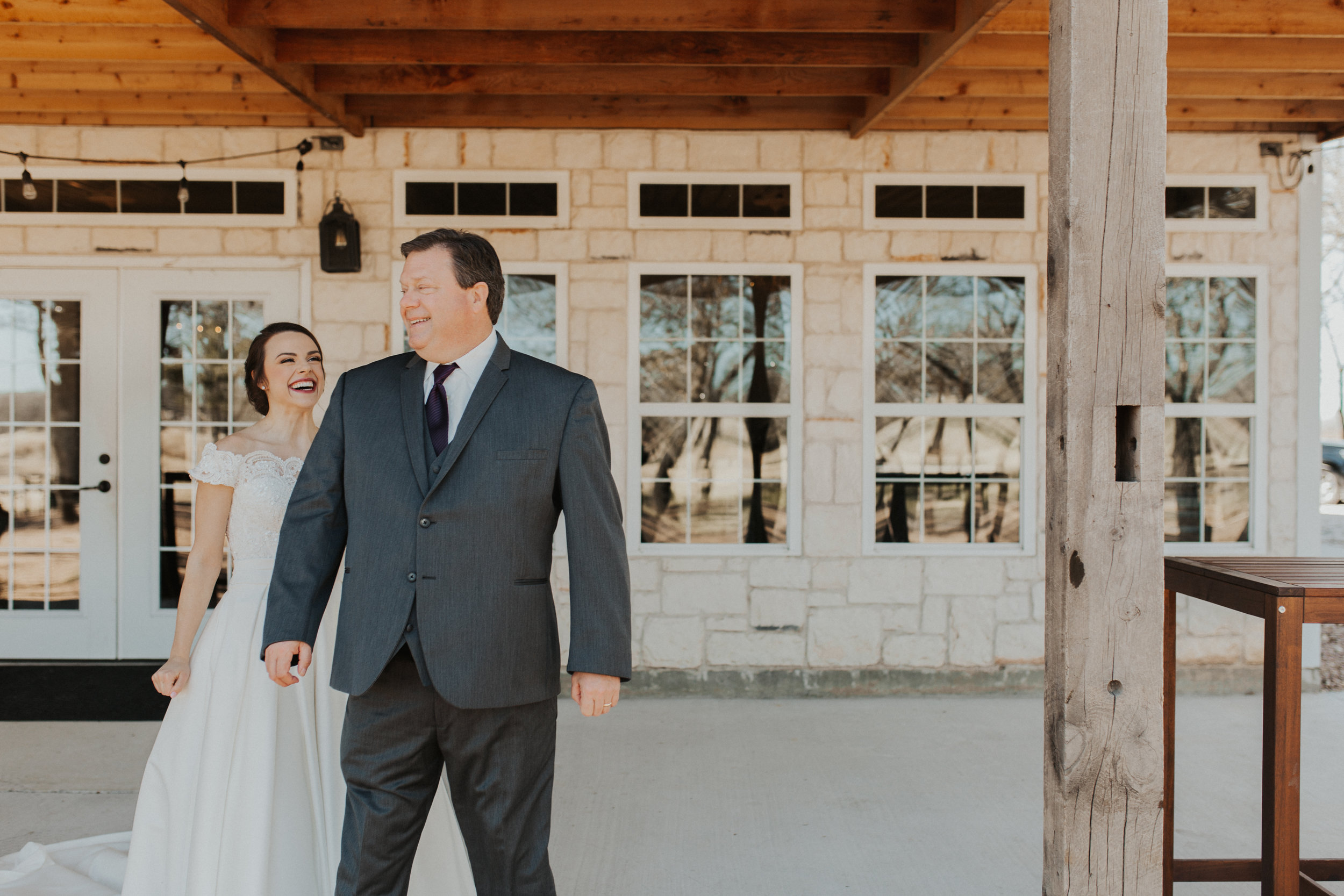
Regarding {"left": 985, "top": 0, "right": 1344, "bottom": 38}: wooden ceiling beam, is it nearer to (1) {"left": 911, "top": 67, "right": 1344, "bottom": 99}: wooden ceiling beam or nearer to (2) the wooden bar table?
(1) {"left": 911, "top": 67, "right": 1344, "bottom": 99}: wooden ceiling beam

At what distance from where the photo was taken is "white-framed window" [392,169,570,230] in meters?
4.68

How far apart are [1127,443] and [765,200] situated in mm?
3218

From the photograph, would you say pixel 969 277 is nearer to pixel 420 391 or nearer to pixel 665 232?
pixel 665 232

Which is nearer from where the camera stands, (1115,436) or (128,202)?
(1115,436)

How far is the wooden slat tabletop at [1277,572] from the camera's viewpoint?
1.95m

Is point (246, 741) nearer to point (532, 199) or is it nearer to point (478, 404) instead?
point (478, 404)

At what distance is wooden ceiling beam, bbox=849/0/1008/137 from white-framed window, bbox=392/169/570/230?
1597 mm

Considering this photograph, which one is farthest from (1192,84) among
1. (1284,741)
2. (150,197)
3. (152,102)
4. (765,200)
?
(150,197)

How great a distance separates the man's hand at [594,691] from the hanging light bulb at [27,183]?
4322 mm

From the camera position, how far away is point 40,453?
478 centimetres

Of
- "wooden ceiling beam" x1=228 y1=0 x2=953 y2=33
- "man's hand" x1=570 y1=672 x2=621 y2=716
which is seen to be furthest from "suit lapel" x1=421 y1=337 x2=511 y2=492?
"wooden ceiling beam" x1=228 y1=0 x2=953 y2=33

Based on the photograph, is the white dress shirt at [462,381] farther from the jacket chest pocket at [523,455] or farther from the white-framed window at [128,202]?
the white-framed window at [128,202]

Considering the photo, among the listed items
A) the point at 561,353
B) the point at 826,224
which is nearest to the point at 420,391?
the point at 561,353

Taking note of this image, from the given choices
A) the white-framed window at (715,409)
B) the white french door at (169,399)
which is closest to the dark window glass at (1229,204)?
the white-framed window at (715,409)
